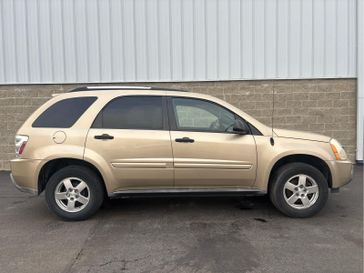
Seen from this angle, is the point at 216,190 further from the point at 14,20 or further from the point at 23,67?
the point at 14,20

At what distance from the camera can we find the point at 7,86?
953 centimetres

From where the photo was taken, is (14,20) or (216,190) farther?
(14,20)

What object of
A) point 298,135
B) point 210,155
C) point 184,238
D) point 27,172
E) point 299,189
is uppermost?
point 298,135

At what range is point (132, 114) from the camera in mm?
5512

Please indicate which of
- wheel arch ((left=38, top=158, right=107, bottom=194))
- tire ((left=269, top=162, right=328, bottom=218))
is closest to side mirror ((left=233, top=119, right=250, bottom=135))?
tire ((left=269, top=162, right=328, bottom=218))

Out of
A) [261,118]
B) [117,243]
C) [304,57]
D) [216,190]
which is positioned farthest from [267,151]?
[304,57]

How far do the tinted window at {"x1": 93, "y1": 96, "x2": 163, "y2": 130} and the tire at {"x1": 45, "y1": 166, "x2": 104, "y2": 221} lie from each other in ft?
2.36

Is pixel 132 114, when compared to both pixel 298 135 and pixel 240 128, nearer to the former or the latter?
pixel 240 128

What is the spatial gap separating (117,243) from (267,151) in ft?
7.80

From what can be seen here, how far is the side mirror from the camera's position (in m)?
5.39

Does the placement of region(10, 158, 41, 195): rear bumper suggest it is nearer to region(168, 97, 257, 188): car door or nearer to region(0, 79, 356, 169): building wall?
→ region(168, 97, 257, 188): car door

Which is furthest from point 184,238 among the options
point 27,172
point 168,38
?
point 168,38

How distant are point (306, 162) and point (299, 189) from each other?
0.45m

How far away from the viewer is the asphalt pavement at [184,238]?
157 inches
